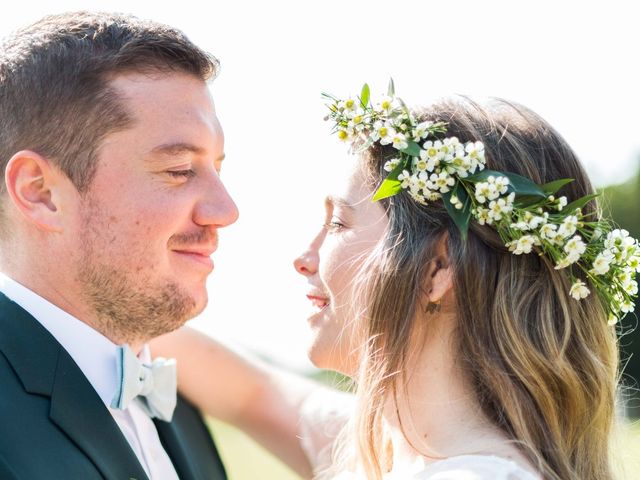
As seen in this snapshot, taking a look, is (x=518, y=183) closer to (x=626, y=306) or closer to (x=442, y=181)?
(x=442, y=181)

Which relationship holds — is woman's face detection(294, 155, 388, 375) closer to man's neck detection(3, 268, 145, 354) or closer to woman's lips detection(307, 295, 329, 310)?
woman's lips detection(307, 295, 329, 310)

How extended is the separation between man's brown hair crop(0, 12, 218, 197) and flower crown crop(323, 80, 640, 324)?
108 centimetres

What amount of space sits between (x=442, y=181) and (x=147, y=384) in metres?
1.70

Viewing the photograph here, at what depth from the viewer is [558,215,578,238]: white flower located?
11.7 ft

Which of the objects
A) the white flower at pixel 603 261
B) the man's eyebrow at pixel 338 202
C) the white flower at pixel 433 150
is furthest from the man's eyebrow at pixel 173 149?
the white flower at pixel 603 261

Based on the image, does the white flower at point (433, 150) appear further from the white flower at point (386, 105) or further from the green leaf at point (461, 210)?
the white flower at point (386, 105)

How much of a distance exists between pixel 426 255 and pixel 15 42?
2.23 metres

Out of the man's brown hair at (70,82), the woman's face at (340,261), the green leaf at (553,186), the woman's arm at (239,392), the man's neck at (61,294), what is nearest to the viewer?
the green leaf at (553,186)

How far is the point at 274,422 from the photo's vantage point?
5.08 meters

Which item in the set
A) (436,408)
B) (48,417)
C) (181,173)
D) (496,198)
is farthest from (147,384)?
(496,198)

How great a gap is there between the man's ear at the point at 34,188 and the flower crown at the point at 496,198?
4.42 feet

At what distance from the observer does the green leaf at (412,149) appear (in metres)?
3.66

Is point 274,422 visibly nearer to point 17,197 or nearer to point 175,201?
point 175,201

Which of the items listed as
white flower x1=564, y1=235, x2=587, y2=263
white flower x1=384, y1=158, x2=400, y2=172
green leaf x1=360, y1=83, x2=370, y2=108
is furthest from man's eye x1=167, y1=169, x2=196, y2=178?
white flower x1=564, y1=235, x2=587, y2=263
